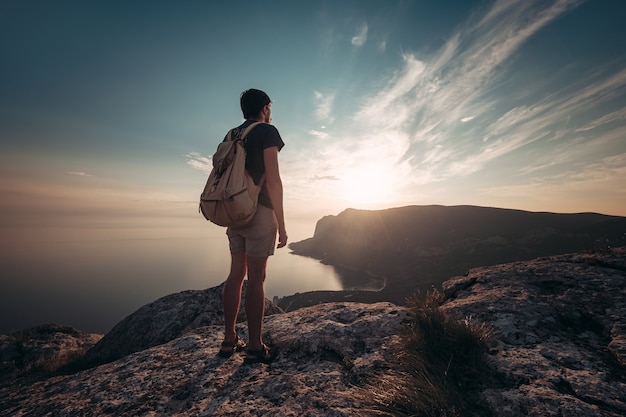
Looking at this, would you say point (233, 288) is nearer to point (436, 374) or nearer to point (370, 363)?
point (370, 363)

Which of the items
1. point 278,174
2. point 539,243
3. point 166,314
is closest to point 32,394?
point 166,314

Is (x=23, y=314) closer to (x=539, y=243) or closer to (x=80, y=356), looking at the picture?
A: (x=80, y=356)

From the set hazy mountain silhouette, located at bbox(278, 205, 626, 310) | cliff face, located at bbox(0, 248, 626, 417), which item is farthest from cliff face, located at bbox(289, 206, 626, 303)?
cliff face, located at bbox(0, 248, 626, 417)

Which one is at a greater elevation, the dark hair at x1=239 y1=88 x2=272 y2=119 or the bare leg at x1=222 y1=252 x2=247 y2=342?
the dark hair at x1=239 y1=88 x2=272 y2=119

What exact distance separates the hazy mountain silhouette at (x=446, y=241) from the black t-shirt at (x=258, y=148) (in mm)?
70272

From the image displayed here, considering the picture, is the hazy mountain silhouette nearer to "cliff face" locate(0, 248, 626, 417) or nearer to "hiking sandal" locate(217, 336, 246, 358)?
"cliff face" locate(0, 248, 626, 417)

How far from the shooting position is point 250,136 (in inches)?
138

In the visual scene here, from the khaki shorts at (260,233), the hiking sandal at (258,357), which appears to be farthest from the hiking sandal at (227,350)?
the khaki shorts at (260,233)

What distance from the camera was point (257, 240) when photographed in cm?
332

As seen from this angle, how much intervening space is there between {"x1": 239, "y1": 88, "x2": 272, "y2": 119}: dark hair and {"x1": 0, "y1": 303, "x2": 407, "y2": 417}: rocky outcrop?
11.4 feet

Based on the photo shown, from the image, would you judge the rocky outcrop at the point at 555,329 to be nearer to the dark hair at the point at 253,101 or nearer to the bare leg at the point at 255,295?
the bare leg at the point at 255,295

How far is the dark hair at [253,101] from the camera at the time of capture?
12.3ft

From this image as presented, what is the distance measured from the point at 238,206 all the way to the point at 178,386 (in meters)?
2.27

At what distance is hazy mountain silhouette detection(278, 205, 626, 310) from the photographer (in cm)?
8444
